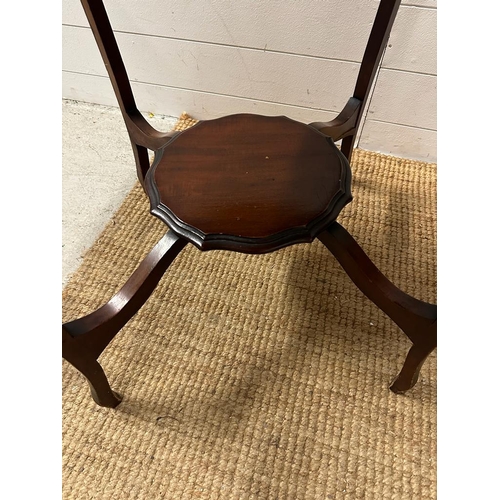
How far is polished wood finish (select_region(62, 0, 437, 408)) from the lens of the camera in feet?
2.23

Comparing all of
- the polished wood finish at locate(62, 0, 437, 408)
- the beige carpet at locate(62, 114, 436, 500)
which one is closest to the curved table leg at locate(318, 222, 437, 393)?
the polished wood finish at locate(62, 0, 437, 408)

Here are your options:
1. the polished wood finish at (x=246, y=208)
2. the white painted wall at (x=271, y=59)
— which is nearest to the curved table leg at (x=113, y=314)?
the polished wood finish at (x=246, y=208)

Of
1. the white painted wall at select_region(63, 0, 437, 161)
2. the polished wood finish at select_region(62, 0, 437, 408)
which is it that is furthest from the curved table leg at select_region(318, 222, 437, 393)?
the white painted wall at select_region(63, 0, 437, 161)

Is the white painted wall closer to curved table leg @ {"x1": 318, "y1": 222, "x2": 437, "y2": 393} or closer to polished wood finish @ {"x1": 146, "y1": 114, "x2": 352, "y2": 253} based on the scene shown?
polished wood finish @ {"x1": 146, "y1": 114, "x2": 352, "y2": 253}

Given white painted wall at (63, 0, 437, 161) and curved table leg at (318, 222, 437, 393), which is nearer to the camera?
curved table leg at (318, 222, 437, 393)

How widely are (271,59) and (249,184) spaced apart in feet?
1.91

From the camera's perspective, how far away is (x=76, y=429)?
80 cm

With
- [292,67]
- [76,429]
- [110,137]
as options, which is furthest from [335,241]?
[110,137]

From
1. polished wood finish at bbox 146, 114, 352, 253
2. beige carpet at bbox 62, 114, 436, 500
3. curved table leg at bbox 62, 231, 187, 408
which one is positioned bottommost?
beige carpet at bbox 62, 114, 436, 500

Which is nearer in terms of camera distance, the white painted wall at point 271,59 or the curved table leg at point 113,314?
the curved table leg at point 113,314

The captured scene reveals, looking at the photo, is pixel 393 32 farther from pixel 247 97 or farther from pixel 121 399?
pixel 121 399

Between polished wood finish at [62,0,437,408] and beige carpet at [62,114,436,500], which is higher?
polished wood finish at [62,0,437,408]

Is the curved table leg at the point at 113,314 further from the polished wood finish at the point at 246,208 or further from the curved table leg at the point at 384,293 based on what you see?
the curved table leg at the point at 384,293

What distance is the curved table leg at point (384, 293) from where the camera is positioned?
0.70 m
